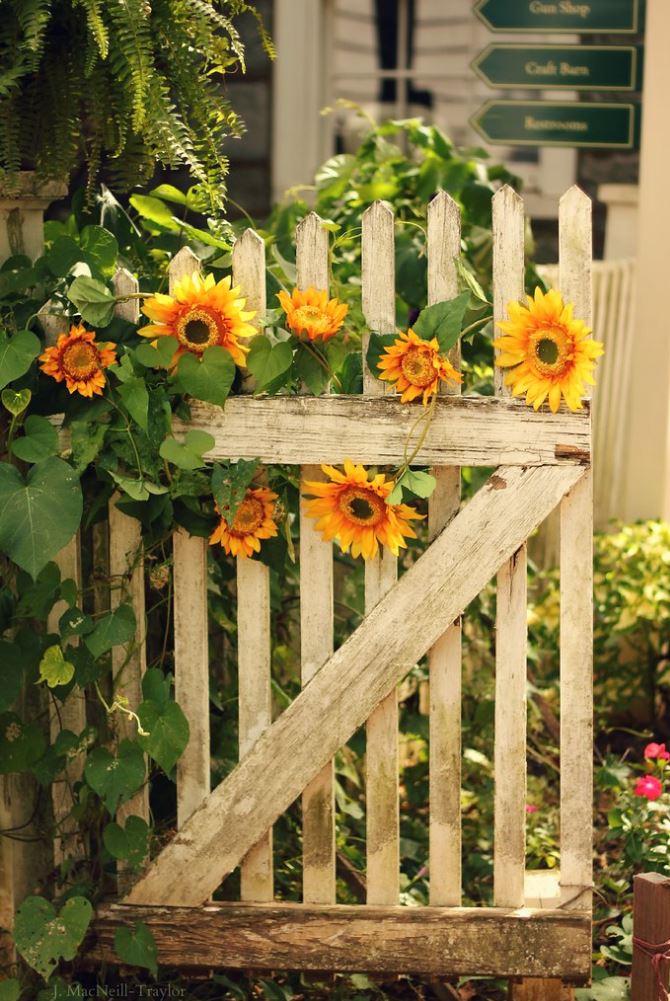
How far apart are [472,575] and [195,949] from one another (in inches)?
35.2

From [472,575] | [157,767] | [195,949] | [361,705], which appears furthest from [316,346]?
[195,949]

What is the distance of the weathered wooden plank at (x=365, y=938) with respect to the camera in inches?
102

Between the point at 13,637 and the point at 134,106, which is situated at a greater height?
the point at 134,106

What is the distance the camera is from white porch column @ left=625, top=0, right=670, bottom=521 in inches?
171

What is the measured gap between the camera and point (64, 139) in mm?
2471

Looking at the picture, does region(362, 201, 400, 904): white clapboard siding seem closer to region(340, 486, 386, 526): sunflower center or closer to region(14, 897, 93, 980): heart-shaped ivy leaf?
region(340, 486, 386, 526): sunflower center

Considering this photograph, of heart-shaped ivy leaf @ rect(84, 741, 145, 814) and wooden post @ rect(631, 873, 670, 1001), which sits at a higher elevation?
heart-shaped ivy leaf @ rect(84, 741, 145, 814)

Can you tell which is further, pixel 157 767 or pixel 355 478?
pixel 157 767

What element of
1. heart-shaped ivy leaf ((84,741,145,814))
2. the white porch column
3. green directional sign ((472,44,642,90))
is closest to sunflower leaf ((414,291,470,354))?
heart-shaped ivy leaf ((84,741,145,814))

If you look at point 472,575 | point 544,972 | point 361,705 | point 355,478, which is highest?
point 355,478

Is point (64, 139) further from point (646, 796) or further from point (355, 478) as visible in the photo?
point (646, 796)

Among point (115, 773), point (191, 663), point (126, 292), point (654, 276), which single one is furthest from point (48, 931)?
point (654, 276)

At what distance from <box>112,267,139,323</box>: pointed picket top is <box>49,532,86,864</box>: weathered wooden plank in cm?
43

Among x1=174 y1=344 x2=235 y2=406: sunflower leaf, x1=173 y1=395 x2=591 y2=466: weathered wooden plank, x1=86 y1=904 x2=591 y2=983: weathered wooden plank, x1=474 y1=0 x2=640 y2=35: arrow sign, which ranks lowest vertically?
x1=86 y1=904 x2=591 y2=983: weathered wooden plank
